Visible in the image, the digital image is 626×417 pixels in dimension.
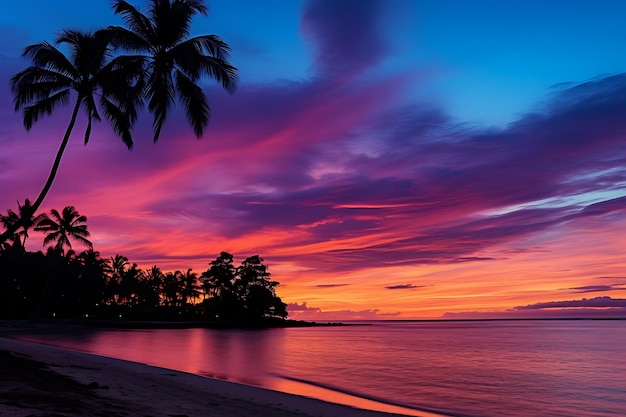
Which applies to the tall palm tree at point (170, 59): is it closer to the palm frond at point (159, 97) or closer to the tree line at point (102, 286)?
the palm frond at point (159, 97)

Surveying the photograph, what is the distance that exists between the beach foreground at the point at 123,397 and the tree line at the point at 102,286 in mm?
42569

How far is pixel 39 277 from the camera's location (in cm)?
7475

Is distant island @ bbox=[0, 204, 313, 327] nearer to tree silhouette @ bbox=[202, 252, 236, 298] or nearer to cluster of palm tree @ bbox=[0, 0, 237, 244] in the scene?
tree silhouette @ bbox=[202, 252, 236, 298]

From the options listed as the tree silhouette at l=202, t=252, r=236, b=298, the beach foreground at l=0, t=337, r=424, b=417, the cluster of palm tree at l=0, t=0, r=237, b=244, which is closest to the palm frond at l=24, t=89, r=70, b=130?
the cluster of palm tree at l=0, t=0, r=237, b=244

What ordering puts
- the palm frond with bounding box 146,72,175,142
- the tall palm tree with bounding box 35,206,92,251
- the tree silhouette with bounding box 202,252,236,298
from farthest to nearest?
the tree silhouette with bounding box 202,252,236,298 < the tall palm tree with bounding box 35,206,92,251 < the palm frond with bounding box 146,72,175,142

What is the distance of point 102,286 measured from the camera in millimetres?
88375

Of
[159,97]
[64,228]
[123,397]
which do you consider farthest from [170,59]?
[64,228]

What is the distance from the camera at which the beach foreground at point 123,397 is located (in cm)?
865

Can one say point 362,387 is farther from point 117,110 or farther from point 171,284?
point 171,284

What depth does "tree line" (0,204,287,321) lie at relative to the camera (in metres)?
67.8

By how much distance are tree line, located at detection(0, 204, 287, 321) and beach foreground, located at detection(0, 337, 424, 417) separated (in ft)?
140

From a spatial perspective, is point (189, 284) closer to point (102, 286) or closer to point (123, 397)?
point (102, 286)

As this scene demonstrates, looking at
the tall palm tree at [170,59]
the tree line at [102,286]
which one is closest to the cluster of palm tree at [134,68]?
the tall palm tree at [170,59]

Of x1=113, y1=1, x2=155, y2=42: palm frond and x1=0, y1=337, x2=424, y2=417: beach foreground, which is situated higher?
x1=113, y1=1, x2=155, y2=42: palm frond
